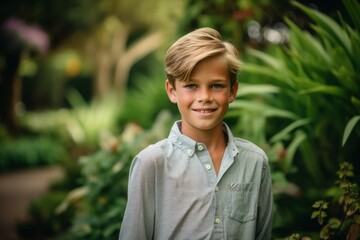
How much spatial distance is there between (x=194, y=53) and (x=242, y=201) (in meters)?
0.63

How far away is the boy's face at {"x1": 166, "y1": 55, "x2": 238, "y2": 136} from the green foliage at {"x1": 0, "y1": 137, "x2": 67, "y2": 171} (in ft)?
24.6

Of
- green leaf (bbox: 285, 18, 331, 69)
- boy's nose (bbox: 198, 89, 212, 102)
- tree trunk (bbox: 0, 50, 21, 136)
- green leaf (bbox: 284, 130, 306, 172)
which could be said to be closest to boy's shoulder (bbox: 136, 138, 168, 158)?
boy's nose (bbox: 198, 89, 212, 102)

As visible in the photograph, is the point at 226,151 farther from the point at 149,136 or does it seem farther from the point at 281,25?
the point at 281,25

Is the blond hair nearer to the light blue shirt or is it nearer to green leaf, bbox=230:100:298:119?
the light blue shirt

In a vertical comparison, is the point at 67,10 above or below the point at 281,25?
above

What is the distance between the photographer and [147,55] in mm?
23562

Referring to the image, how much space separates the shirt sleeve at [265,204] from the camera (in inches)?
71.6

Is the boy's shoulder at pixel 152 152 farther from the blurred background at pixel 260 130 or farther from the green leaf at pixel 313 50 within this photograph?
the green leaf at pixel 313 50

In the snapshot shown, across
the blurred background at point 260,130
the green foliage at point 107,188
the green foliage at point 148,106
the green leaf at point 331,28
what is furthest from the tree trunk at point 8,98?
the green leaf at point 331,28

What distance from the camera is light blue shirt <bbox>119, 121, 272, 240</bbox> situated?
1.67m

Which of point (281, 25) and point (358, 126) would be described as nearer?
point (358, 126)

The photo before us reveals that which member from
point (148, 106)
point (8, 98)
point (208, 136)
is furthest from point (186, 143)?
point (8, 98)

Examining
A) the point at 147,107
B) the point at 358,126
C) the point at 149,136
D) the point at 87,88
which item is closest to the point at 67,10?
the point at 147,107

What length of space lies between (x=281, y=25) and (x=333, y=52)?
2146 mm
